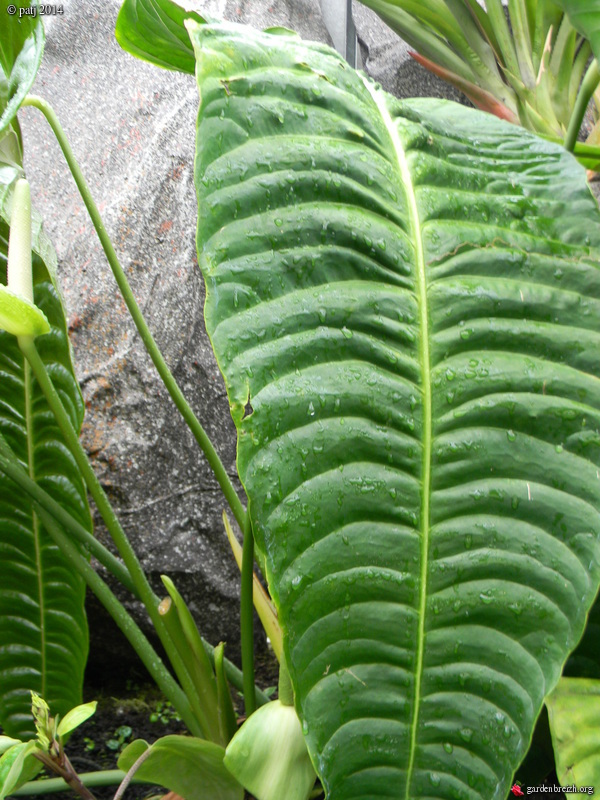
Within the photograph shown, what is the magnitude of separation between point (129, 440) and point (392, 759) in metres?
0.83

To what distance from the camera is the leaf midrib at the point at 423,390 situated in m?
0.40

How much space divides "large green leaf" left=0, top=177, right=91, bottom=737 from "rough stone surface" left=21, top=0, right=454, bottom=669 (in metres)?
0.23

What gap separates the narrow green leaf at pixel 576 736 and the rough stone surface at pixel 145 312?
2.37 feet

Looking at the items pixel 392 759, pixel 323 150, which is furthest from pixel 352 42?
pixel 392 759

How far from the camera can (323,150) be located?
48 centimetres

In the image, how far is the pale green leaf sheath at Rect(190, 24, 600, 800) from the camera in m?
0.39

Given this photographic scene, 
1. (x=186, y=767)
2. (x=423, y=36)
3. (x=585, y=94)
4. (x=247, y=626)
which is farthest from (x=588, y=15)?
(x=423, y=36)

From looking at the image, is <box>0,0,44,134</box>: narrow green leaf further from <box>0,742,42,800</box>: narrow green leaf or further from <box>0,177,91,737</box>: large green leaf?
<box>0,742,42,800</box>: narrow green leaf

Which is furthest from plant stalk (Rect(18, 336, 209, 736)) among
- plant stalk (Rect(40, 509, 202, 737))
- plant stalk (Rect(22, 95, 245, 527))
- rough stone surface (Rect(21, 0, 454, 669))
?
rough stone surface (Rect(21, 0, 454, 669))

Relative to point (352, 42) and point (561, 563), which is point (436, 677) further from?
point (352, 42)

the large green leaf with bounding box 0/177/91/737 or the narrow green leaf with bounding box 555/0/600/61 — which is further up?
the narrow green leaf with bounding box 555/0/600/61

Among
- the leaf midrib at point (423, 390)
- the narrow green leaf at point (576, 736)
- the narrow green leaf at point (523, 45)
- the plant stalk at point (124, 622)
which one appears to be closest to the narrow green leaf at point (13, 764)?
the plant stalk at point (124, 622)

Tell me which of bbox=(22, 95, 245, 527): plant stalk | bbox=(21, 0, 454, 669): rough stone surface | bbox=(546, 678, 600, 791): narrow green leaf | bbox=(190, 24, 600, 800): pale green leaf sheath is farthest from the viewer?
bbox=(21, 0, 454, 669): rough stone surface

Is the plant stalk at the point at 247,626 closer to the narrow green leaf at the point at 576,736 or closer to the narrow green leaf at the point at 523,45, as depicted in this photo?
the narrow green leaf at the point at 576,736
